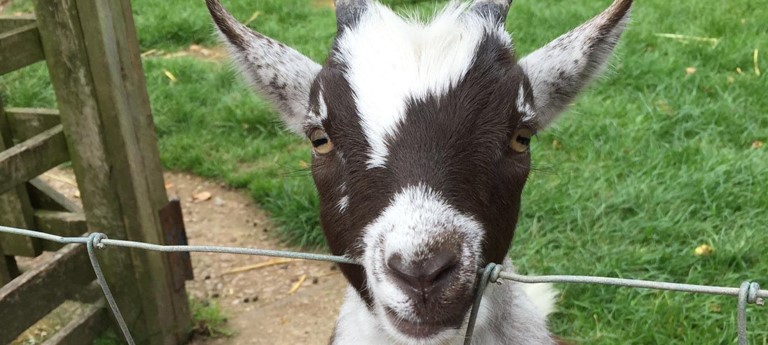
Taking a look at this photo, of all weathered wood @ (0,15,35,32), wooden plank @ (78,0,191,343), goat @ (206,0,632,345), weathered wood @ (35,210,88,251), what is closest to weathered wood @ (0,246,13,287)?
weathered wood @ (35,210,88,251)

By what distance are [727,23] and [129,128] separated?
5308mm

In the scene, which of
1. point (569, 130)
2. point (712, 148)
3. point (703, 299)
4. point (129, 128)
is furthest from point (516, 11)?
point (129, 128)

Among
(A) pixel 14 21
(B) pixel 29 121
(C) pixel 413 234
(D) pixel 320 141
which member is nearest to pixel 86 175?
(B) pixel 29 121

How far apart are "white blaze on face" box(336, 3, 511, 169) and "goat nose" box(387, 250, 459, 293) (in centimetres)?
32

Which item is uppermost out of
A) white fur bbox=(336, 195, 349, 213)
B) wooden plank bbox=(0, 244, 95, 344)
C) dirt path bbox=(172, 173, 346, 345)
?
white fur bbox=(336, 195, 349, 213)

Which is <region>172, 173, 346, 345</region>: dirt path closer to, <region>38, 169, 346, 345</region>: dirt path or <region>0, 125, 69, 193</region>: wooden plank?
<region>38, 169, 346, 345</region>: dirt path

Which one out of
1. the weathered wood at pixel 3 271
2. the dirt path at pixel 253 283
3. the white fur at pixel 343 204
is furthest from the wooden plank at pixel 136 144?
the white fur at pixel 343 204

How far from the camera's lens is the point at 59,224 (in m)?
3.98

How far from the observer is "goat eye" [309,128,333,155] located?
2332 millimetres

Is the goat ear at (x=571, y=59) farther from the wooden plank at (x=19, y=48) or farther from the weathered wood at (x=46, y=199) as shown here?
the weathered wood at (x=46, y=199)

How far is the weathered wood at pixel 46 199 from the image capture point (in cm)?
410

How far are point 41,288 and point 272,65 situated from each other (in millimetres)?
1650

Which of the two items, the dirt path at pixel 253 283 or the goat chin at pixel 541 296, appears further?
the dirt path at pixel 253 283

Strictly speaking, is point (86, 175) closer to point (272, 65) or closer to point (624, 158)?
point (272, 65)
